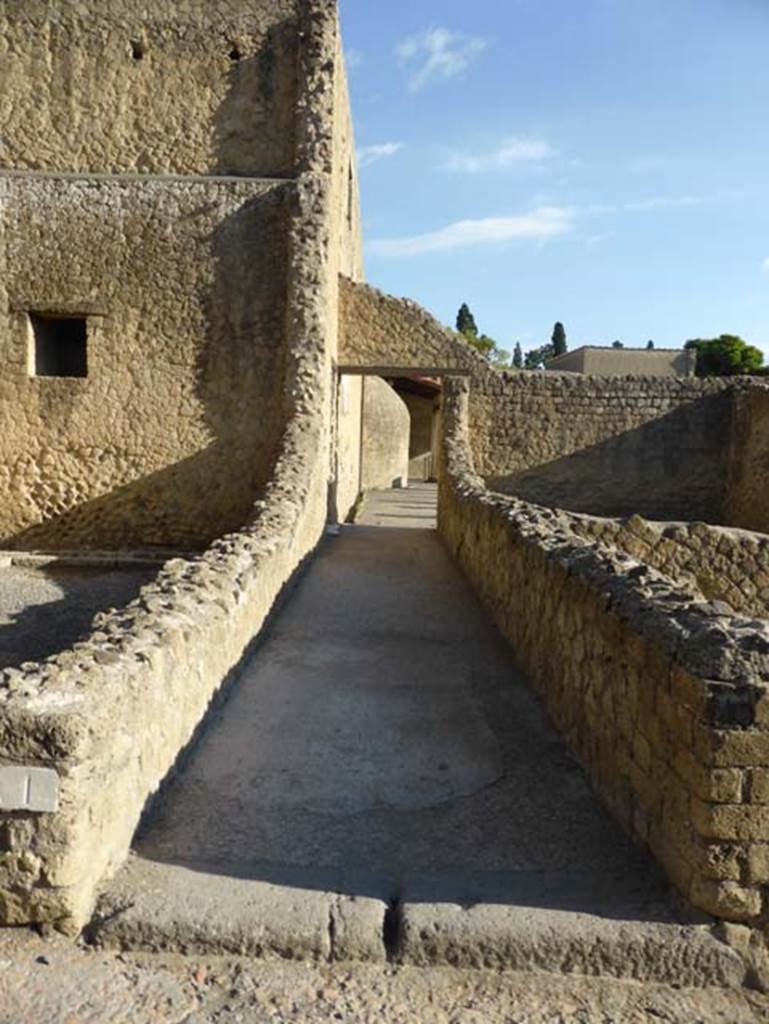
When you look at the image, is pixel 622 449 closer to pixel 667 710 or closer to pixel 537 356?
pixel 667 710

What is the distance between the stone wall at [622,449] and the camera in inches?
532

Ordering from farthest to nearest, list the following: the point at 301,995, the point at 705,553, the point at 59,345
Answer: the point at 59,345
the point at 705,553
the point at 301,995

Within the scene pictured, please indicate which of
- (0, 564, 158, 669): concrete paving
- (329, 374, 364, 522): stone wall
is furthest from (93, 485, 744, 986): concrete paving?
(329, 374, 364, 522): stone wall

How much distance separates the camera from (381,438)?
21.7 metres

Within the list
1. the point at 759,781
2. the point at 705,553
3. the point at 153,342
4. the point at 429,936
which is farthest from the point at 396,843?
the point at 153,342

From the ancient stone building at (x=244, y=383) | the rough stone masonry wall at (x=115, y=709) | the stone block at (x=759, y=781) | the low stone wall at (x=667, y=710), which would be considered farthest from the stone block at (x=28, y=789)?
the stone block at (x=759, y=781)

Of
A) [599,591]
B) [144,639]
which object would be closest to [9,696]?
[144,639]

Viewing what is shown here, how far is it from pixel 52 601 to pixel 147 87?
7160mm

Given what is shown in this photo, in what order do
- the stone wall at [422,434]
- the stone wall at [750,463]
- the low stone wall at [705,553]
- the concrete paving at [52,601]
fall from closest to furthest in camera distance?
the concrete paving at [52,601]
the low stone wall at [705,553]
the stone wall at [750,463]
the stone wall at [422,434]

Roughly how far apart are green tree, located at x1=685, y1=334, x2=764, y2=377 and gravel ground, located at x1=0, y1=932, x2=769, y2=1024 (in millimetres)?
43260

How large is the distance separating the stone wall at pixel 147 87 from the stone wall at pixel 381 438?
342 inches

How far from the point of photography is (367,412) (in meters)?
20.0

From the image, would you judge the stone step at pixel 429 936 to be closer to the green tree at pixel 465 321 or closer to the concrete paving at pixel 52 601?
the concrete paving at pixel 52 601

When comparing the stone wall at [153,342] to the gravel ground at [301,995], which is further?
the stone wall at [153,342]
